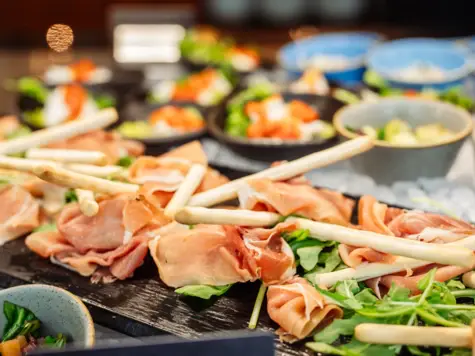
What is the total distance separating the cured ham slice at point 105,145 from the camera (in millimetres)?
2215

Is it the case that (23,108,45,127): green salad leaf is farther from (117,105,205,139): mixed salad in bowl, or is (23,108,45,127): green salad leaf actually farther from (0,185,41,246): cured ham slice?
(0,185,41,246): cured ham slice

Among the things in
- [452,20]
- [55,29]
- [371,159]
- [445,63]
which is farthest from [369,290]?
[55,29]

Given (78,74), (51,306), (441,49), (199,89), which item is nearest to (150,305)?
(51,306)

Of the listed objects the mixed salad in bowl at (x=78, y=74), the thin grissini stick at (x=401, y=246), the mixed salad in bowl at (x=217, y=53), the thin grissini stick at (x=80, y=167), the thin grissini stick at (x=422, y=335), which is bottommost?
the thin grissini stick at (x=422, y=335)

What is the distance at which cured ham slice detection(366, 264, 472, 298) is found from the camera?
1479mm

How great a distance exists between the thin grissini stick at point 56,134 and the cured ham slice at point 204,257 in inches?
27.3

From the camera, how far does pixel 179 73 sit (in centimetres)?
368

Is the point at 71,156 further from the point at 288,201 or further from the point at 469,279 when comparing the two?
the point at 469,279

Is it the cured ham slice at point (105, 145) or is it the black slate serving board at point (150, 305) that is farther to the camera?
the cured ham slice at point (105, 145)

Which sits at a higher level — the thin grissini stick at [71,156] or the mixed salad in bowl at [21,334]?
the thin grissini stick at [71,156]

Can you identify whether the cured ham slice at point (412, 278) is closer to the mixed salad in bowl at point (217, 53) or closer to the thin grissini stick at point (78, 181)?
the thin grissini stick at point (78, 181)

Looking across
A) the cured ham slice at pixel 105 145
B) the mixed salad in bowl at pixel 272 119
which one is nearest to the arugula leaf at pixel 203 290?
the cured ham slice at pixel 105 145

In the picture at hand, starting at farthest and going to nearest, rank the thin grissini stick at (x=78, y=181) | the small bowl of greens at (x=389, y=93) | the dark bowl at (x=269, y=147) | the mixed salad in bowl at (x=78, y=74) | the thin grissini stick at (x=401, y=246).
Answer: the mixed salad in bowl at (x=78, y=74), the small bowl of greens at (x=389, y=93), the dark bowl at (x=269, y=147), the thin grissini stick at (x=78, y=181), the thin grissini stick at (x=401, y=246)

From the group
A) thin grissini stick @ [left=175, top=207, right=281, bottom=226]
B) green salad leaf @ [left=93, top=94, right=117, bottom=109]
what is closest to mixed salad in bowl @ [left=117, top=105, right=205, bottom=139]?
green salad leaf @ [left=93, top=94, right=117, bottom=109]
